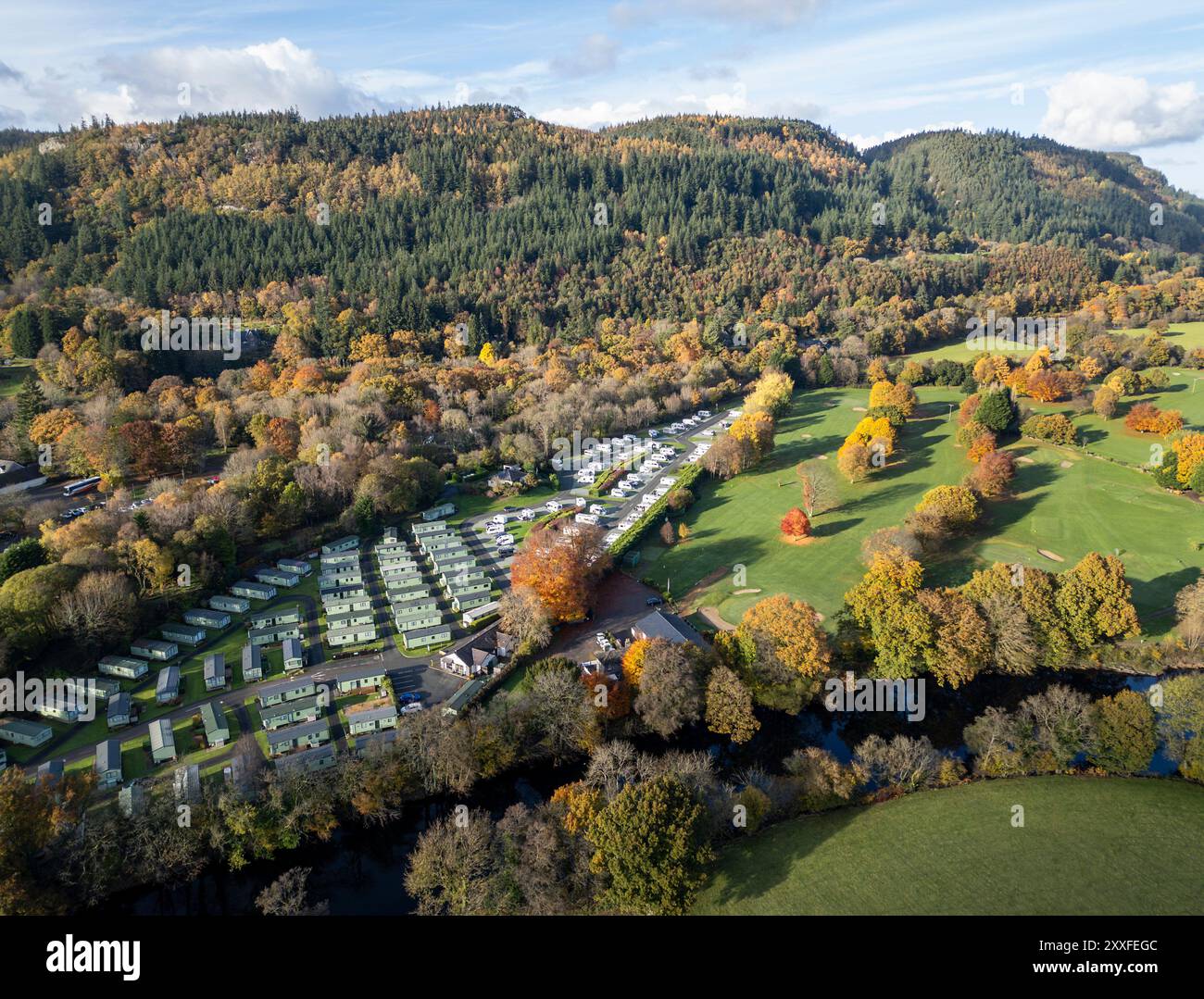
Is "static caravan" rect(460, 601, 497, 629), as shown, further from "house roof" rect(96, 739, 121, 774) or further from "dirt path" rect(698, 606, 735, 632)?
"house roof" rect(96, 739, 121, 774)

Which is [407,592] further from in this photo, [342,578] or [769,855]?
[769,855]

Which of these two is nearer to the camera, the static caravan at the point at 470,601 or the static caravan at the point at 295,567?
the static caravan at the point at 470,601

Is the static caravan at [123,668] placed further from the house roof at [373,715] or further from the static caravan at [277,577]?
the house roof at [373,715]

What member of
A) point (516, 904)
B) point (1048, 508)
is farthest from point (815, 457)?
point (516, 904)

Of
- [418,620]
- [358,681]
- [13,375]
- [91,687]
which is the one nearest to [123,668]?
[91,687]

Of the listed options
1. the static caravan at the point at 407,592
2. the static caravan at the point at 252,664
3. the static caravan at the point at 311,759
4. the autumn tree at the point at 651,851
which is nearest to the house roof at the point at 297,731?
the static caravan at the point at 311,759
